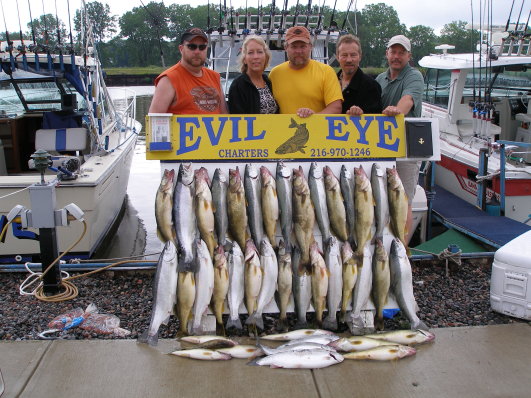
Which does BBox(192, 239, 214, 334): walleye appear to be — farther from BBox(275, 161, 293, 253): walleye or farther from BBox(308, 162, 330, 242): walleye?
BBox(308, 162, 330, 242): walleye

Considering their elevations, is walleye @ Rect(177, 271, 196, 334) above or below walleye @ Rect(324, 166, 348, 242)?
below

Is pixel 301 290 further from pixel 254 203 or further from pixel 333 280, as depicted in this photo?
pixel 254 203

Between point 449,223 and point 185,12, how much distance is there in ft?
239

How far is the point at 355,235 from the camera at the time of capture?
3.98 meters

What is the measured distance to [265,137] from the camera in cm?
409

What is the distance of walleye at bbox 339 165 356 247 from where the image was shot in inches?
155

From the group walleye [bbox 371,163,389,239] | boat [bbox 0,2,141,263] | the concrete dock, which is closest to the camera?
the concrete dock

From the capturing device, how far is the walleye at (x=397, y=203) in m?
3.97

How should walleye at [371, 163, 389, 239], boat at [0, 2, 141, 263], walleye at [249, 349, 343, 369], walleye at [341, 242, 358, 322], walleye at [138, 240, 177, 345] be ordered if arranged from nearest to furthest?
walleye at [249, 349, 343, 369]
walleye at [138, 240, 177, 345]
walleye at [341, 242, 358, 322]
walleye at [371, 163, 389, 239]
boat at [0, 2, 141, 263]

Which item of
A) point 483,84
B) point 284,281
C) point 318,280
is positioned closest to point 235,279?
point 284,281

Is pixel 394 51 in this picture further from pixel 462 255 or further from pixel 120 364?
pixel 120 364

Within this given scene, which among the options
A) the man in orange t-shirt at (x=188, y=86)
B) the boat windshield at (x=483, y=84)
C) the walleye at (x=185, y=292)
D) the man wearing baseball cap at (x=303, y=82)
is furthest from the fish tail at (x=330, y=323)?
the boat windshield at (x=483, y=84)

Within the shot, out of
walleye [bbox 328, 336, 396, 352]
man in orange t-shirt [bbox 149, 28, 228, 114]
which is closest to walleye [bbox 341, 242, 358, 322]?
walleye [bbox 328, 336, 396, 352]

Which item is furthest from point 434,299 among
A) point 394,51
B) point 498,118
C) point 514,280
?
point 498,118
